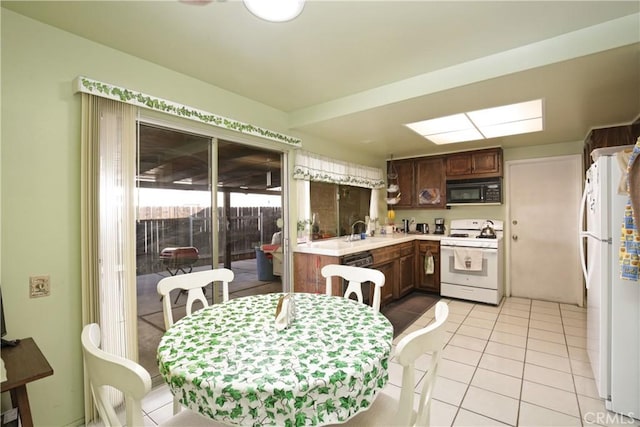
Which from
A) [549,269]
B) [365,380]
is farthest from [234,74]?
[549,269]

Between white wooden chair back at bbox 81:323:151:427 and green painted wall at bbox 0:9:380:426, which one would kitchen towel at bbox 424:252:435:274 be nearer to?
green painted wall at bbox 0:9:380:426

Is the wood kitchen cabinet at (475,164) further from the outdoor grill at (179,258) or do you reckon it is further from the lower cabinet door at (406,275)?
the outdoor grill at (179,258)

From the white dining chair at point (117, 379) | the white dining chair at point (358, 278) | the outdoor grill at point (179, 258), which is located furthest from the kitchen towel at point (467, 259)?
the white dining chair at point (117, 379)

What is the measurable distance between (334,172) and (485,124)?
75.3 inches

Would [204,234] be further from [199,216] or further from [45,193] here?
[45,193]

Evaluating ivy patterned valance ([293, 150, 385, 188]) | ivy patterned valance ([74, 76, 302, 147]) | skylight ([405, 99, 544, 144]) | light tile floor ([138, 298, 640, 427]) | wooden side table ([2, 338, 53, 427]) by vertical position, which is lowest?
light tile floor ([138, 298, 640, 427])

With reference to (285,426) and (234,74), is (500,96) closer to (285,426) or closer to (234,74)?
(234,74)

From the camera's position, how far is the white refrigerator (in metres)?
1.86

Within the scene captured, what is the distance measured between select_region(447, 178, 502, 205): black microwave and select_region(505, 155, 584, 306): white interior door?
0.31 m

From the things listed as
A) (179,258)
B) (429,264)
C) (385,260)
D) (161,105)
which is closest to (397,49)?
(161,105)

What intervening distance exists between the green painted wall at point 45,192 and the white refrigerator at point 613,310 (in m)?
3.46

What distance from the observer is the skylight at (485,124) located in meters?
2.86

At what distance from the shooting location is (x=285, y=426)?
3.11ft

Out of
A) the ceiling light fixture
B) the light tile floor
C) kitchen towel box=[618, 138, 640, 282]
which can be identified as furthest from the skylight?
the light tile floor
